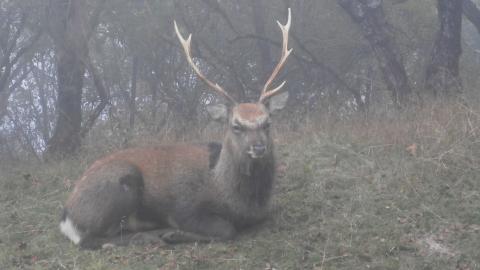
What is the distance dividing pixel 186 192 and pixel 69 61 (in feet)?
21.2

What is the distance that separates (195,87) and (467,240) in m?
10.1

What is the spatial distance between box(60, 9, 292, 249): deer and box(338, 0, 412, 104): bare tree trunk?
15.9ft

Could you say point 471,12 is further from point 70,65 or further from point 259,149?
point 259,149

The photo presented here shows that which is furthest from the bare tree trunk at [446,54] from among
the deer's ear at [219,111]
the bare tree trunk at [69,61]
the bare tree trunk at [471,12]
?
the bare tree trunk at [69,61]

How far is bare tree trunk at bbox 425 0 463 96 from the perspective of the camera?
9.87 metres

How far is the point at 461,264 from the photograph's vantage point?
5.01m

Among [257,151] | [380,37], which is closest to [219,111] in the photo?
[257,151]

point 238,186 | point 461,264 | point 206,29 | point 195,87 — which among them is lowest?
point 461,264

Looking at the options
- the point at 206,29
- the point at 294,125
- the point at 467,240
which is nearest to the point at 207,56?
the point at 206,29

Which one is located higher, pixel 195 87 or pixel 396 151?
pixel 195 87

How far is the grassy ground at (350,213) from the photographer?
17.7ft

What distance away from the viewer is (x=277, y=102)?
650 centimetres

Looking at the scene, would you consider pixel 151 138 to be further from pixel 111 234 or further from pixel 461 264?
pixel 461 264

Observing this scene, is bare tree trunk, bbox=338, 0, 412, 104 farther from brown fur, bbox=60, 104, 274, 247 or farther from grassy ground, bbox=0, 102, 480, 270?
brown fur, bbox=60, 104, 274, 247
